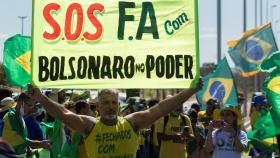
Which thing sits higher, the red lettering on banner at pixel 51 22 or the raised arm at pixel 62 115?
the red lettering on banner at pixel 51 22

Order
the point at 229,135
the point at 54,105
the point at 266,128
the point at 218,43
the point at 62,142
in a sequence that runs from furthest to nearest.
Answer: the point at 218,43
the point at 266,128
the point at 62,142
the point at 229,135
the point at 54,105

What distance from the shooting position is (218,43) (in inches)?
1372

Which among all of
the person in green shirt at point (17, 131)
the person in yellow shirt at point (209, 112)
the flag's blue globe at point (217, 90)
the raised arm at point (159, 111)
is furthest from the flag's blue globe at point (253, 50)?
the raised arm at point (159, 111)

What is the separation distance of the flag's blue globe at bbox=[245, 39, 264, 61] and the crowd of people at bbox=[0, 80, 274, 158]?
9.66 m

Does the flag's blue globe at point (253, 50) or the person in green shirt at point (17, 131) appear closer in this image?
the person in green shirt at point (17, 131)

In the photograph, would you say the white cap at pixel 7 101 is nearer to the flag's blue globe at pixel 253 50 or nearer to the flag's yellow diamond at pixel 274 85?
the flag's yellow diamond at pixel 274 85

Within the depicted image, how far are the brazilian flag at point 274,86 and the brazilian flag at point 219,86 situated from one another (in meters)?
7.29

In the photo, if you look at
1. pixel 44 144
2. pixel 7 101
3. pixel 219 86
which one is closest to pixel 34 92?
pixel 44 144

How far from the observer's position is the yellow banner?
274 inches

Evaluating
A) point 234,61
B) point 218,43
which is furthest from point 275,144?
point 218,43

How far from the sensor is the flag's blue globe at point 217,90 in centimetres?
1880

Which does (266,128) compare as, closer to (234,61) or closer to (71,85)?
(71,85)

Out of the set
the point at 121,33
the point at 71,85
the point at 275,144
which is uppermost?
the point at 121,33

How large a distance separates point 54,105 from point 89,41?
710mm
